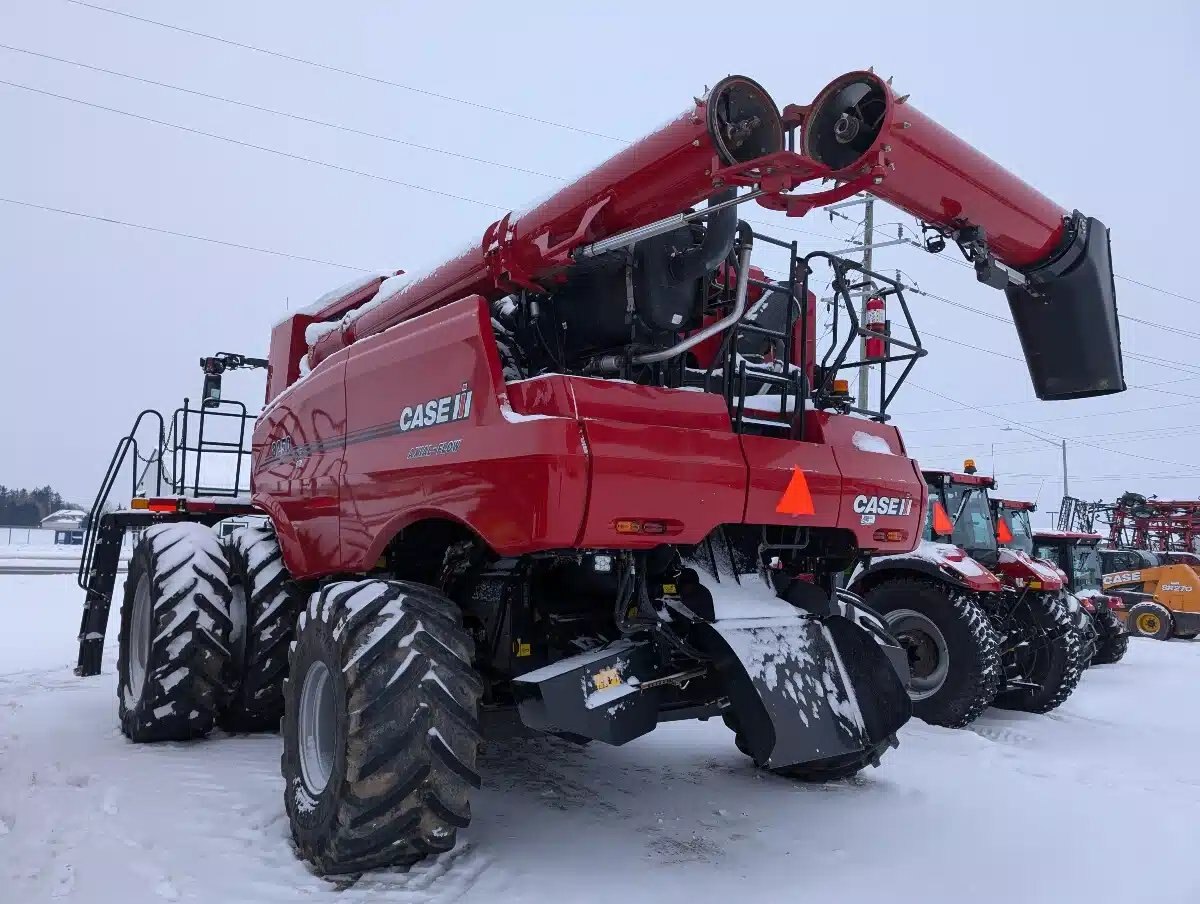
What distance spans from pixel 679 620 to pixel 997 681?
188 inches

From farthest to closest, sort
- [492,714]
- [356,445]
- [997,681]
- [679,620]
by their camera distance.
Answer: [997,681] → [492,714] → [356,445] → [679,620]

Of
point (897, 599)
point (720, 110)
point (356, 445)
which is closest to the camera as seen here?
point (720, 110)

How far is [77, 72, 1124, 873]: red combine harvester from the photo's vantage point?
3.44 meters

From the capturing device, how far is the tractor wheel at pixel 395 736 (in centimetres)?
346

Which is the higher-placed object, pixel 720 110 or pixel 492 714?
pixel 720 110

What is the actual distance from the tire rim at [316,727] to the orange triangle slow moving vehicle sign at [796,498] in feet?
6.55

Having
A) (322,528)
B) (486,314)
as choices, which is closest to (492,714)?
(322,528)

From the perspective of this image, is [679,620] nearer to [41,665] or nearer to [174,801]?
[174,801]

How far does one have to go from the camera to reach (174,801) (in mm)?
4473

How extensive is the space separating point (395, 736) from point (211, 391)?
5.02 m

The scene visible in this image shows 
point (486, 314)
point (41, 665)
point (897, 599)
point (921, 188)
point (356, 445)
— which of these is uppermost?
point (921, 188)

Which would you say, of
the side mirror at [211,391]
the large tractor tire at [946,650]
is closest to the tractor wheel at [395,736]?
the side mirror at [211,391]

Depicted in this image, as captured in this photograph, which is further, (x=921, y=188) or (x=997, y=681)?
(x=997, y=681)

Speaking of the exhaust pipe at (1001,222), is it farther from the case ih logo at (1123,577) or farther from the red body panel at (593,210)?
the case ih logo at (1123,577)
